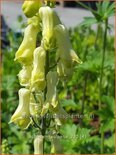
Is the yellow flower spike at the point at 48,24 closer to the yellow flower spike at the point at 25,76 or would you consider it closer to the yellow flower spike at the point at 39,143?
the yellow flower spike at the point at 25,76

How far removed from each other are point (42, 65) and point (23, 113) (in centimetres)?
25

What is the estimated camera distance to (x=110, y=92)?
4.41m

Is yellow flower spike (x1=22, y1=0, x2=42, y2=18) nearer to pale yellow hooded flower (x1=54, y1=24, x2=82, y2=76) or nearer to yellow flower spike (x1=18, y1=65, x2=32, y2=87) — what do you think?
pale yellow hooded flower (x1=54, y1=24, x2=82, y2=76)

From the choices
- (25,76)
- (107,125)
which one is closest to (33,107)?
(25,76)

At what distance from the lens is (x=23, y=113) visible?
6.48 feet

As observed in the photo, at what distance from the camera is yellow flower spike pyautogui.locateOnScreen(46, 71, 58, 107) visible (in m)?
1.89

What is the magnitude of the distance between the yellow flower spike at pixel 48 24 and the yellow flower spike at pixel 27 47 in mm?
87

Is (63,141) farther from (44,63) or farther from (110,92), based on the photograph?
(110,92)

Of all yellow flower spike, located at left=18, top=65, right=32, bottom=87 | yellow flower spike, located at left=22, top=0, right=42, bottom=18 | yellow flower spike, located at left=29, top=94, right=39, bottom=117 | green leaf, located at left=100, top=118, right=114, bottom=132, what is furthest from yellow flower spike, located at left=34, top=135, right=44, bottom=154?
green leaf, located at left=100, top=118, right=114, bottom=132

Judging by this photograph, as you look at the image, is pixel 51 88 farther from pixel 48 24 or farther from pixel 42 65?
pixel 48 24

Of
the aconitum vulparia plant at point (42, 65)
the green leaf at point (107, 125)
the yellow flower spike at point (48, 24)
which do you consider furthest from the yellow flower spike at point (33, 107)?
the green leaf at point (107, 125)

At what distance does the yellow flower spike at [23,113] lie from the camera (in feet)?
6.34

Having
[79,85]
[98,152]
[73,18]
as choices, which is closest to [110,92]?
[79,85]

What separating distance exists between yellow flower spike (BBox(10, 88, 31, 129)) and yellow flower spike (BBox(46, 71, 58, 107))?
11 cm
